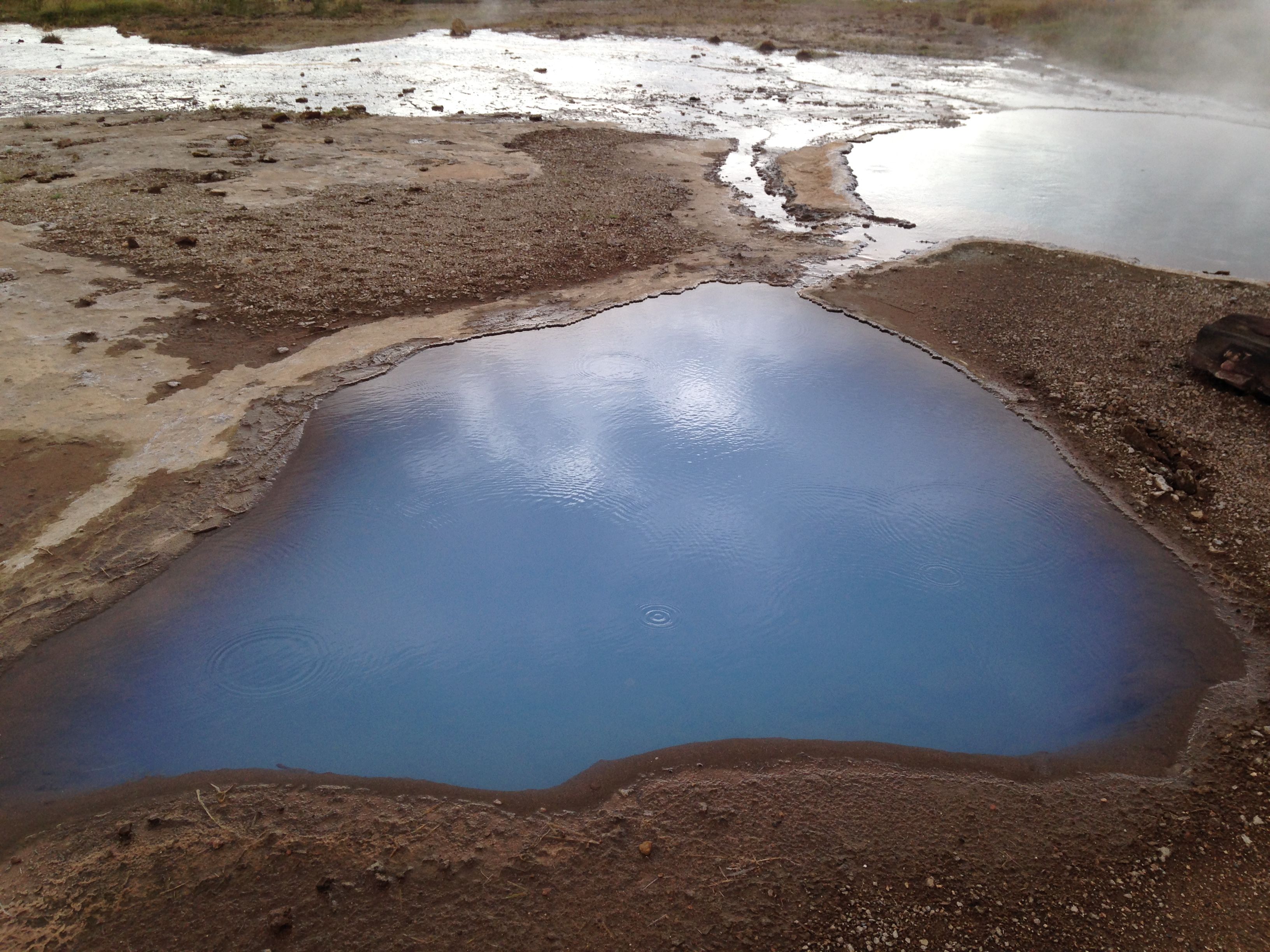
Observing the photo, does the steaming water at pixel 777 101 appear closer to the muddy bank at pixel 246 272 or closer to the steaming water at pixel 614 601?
the muddy bank at pixel 246 272

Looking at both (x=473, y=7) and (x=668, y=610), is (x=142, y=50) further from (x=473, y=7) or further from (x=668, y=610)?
(x=668, y=610)

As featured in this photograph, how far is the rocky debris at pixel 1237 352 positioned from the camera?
326 inches

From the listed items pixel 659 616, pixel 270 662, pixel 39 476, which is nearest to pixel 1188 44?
pixel 659 616

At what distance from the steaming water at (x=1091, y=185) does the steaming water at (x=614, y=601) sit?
20.7 feet

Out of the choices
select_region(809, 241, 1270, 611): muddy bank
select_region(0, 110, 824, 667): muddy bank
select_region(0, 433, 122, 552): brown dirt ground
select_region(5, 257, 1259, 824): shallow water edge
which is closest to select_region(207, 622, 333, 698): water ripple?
select_region(5, 257, 1259, 824): shallow water edge

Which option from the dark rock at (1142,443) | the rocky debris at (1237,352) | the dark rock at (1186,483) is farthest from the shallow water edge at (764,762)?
the rocky debris at (1237,352)

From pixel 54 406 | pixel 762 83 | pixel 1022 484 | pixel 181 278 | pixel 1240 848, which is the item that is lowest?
pixel 1240 848

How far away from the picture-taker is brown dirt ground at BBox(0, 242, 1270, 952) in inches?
154

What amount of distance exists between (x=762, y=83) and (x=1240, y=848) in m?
24.6

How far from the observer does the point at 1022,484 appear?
24.4ft

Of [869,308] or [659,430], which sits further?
[869,308]

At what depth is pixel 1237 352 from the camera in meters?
8.47

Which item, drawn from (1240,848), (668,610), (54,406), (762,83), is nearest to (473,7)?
(762,83)

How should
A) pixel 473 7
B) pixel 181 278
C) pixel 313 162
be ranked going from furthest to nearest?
1. pixel 473 7
2. pixel 313 162
3. pixel 181 278
